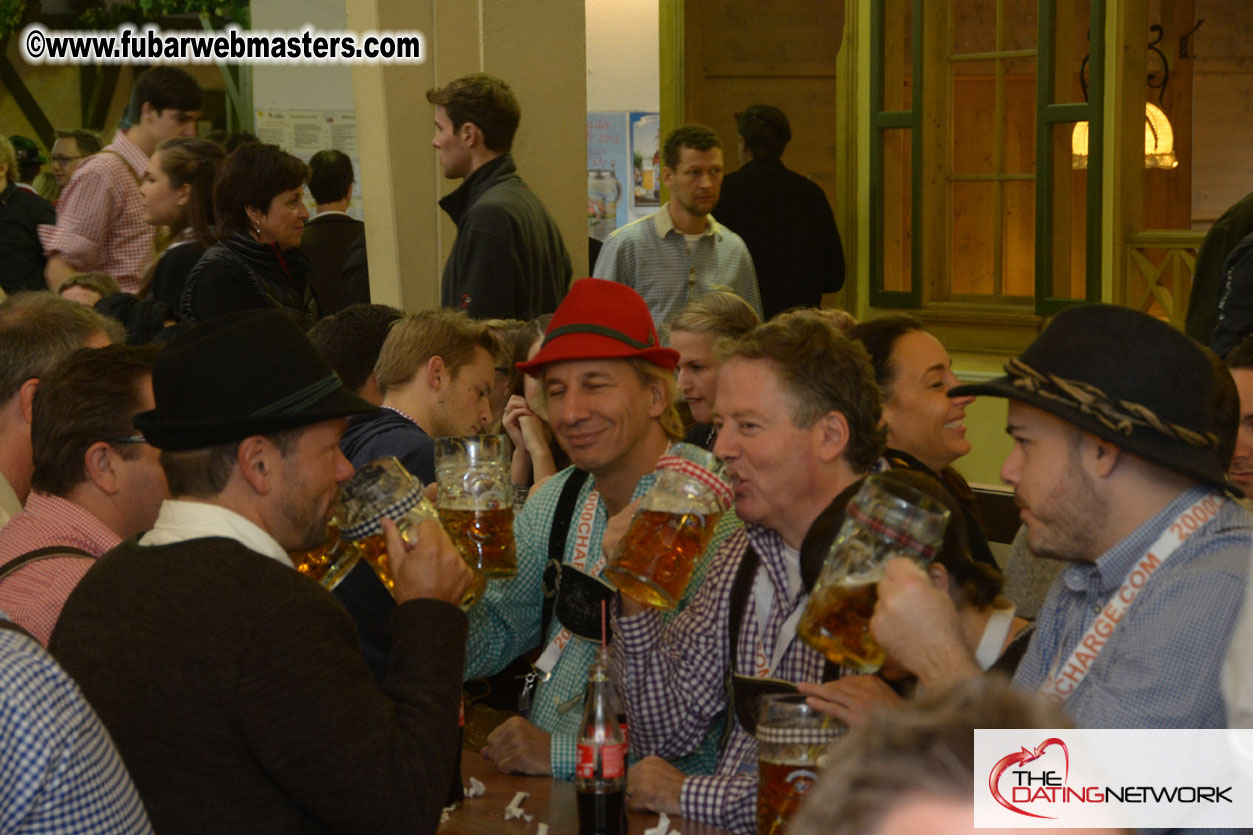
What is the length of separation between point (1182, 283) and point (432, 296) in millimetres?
3173

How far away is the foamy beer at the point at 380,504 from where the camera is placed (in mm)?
2035

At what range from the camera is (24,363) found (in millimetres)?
2979

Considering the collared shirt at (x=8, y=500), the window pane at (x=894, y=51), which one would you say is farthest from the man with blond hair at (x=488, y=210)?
the window pane at (x=894, y=51)

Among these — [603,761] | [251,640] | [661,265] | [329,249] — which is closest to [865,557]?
[603,761]

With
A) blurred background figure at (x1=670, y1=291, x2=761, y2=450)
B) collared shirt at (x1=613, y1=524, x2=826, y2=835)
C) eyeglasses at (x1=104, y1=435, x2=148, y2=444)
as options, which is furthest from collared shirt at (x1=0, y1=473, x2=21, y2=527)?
blurred background figure at (x1=670, y1=291, x2=761, y2=450)

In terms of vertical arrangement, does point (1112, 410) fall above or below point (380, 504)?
above

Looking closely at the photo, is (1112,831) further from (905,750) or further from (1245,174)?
(1245,174)

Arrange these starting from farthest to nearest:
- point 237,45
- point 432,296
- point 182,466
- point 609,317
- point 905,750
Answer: point 237,45 → point 432,296 → point 609,317 → point 182,466 → point 905,750

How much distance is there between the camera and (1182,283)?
5.96 meters

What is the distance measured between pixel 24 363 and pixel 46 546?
760 millimetres

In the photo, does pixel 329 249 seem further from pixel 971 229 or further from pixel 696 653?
pixel 696 653

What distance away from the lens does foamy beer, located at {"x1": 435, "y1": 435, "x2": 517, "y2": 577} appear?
235cm

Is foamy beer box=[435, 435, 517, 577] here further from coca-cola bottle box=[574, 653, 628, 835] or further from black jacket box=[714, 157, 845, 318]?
black jacket box=[714, 157, 845, 318]

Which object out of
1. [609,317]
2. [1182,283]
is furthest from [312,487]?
[1182,283]
